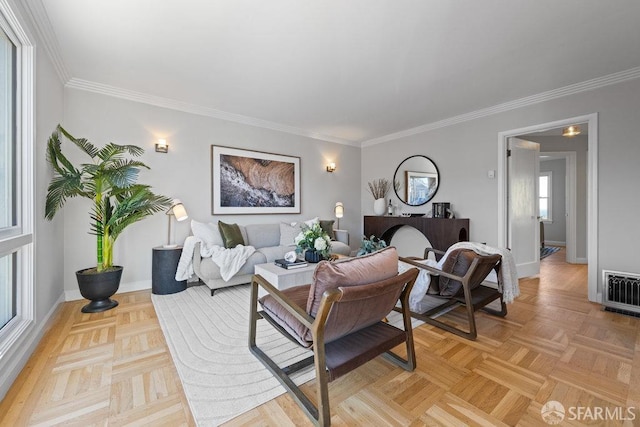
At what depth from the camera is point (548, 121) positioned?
344 centimetres

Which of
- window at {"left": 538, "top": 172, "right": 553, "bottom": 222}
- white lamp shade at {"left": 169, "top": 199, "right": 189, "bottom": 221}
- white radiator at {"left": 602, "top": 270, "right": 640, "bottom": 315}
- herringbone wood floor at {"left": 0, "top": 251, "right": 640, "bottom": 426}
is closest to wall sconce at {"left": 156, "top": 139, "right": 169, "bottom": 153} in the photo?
white lamp shade at {"left": 169, "top": 199, "right": 189, "bottom": 221}

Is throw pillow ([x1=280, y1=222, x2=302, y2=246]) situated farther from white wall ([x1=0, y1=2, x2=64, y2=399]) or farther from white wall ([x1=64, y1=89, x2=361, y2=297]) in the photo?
white wall ([x1=0, y1=2, x2=64, y2=399])

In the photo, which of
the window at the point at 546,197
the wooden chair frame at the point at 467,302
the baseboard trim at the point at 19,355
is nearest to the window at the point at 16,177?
the baseboard trim at the point at 19,355

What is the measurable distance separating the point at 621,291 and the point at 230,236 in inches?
181

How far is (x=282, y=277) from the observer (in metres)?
2.65

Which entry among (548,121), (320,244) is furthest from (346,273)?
(548,121)

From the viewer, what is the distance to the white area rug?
1.48 meters

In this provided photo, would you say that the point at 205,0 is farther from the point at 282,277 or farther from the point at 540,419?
the point at 540,419

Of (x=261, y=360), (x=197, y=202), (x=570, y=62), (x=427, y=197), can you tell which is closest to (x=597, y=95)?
(x=570, y=62)

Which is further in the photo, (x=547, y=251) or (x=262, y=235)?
(x=547, y=251)

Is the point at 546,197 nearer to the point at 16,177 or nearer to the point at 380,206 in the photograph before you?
the point at 380,206

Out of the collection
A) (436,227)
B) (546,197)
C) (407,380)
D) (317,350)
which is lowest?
(407,380)

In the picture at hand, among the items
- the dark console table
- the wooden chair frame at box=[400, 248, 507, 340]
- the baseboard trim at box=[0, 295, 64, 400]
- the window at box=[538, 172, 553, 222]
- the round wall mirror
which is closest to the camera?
the baseboard trim at box=[0, 295, 64, 400]

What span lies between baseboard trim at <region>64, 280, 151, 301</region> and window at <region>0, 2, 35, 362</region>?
1.26 metres
